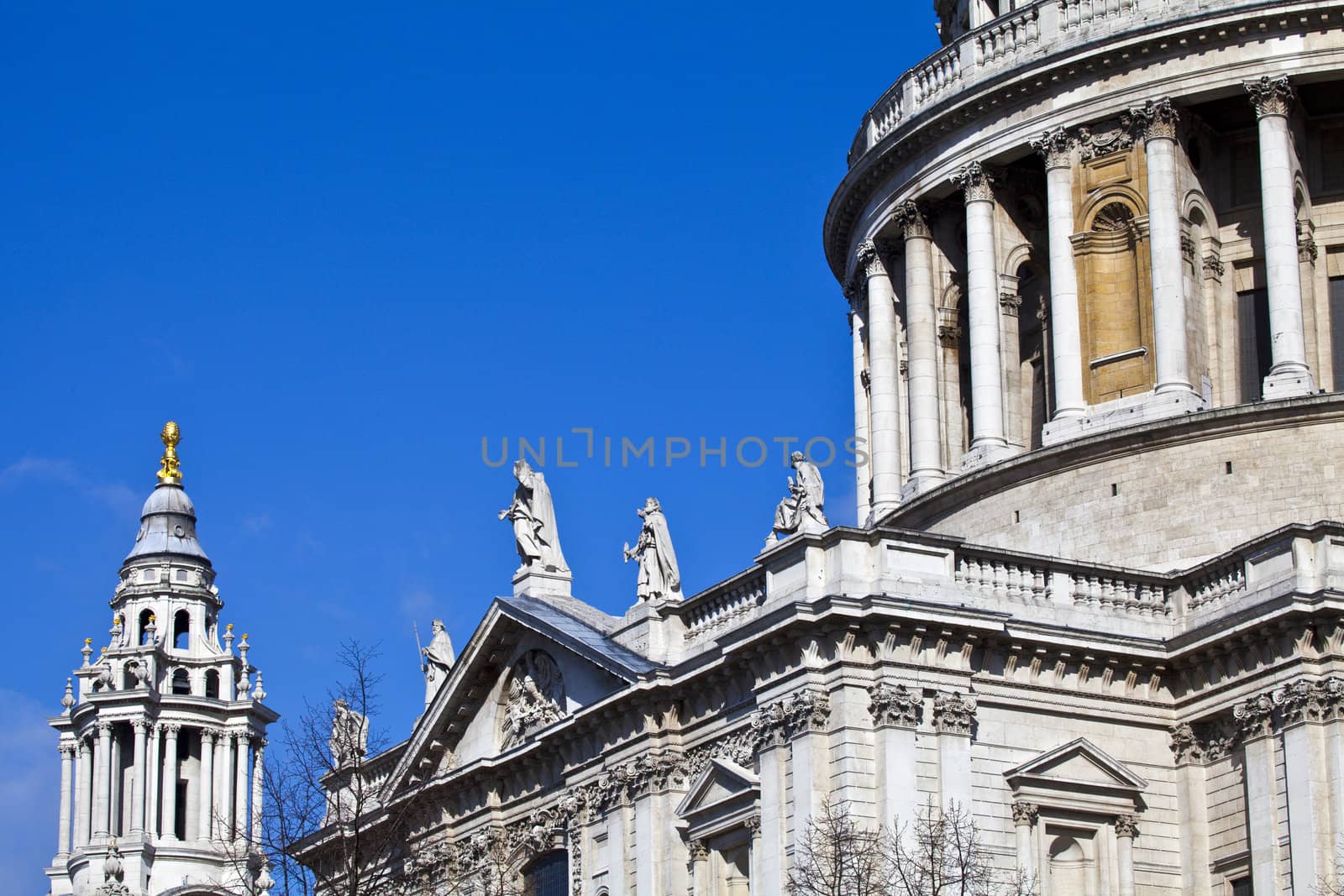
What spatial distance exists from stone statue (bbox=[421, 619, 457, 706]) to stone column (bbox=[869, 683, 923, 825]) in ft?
48.3

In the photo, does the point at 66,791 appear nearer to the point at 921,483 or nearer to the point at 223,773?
the point at 223,773

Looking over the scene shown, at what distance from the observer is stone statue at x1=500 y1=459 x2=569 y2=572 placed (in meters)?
53.2

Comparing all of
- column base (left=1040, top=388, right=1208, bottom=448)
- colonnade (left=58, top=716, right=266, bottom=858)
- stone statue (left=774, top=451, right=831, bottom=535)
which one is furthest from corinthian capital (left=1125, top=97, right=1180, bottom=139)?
colonnade (left=58, top=716, right=266, bottom=858)

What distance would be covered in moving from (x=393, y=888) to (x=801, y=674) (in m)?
13.3

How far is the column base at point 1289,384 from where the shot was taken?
1981 inches

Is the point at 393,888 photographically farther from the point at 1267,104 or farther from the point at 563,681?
the point at 1267,104

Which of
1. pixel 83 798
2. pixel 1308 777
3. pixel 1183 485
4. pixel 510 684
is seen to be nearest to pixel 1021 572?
pixel 1308 777

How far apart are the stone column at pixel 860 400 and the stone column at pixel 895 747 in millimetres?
17263

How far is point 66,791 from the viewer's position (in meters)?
99.7

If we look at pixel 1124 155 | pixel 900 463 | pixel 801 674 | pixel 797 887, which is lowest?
pixel 797 887

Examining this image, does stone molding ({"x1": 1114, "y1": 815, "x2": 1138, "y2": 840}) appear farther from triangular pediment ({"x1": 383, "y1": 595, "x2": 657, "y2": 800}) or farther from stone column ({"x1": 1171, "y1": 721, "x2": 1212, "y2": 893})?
triangular pediment ({"x1": 383, "y1": 595, "x2": 657, "y2": 800})

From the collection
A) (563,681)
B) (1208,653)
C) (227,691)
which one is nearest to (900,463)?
(563,681)

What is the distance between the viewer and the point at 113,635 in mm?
102062

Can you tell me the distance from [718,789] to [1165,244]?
1382 cm
